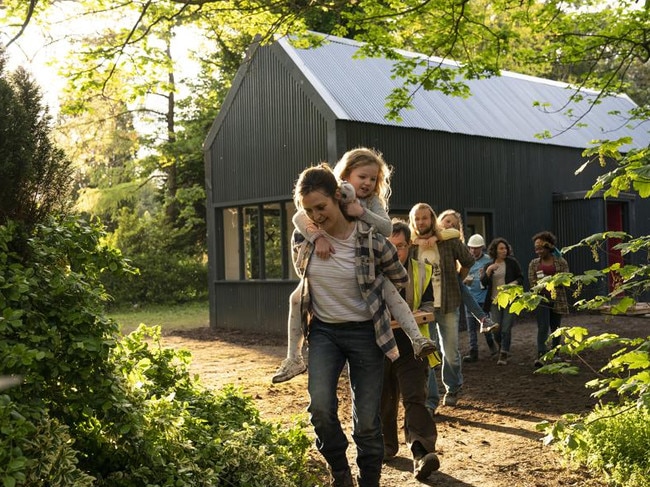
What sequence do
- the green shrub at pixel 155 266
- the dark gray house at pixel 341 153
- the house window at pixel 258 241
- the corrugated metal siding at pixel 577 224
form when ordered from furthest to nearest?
the green shrub at pixel 155 266 → the corrugated metal siding at pixel 577 224 → the house window at pixel 258 241 → the dark gray house at pixel 341 153

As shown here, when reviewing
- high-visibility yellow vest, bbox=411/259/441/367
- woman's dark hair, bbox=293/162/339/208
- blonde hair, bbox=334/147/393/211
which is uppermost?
blonde hair, bbox=334/147/393/211

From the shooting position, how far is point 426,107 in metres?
17.4

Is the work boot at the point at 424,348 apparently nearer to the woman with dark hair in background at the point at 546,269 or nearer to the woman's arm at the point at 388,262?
the woman's arm at the point at 388,262

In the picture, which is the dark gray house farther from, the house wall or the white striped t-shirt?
the white striped t-shirt

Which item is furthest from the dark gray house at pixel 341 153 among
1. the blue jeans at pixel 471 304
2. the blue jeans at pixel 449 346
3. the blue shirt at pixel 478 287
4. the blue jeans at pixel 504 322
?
the blue jeans at pixel 449 346

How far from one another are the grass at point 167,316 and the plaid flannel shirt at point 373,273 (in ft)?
47.9

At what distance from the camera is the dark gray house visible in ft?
51.9

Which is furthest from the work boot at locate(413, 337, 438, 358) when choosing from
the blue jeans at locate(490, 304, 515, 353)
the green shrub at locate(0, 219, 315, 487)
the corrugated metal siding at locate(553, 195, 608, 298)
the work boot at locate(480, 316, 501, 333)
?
the corrugated metal siding at locate(553, 195, 608, 298)

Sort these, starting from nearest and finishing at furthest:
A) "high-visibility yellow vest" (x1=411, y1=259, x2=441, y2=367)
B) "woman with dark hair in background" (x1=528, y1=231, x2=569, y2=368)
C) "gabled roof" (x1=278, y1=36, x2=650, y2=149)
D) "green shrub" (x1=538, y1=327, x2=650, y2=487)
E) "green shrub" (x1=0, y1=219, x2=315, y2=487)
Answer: "green shrub" (x1=0, y1=219, x2=315, y2=487), "green shrub" (x1=538, y1=327, x2=650, y2=487), "high-visibility yellow vest" (x1=411, y1=259, x2=441, y2=367), "woman with dark hair in background" (x1=528, y1=231, x2=569, y2=368), "gabled roof" (x1=278, y1=36, x2=650, y2=149)

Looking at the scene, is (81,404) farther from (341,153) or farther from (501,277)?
(341,153)

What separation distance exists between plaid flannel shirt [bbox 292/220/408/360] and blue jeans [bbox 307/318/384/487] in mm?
113

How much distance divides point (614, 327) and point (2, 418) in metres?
15.5

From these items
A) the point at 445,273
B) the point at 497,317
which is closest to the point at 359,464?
the point at 445,273

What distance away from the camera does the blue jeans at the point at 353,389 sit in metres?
4.65
